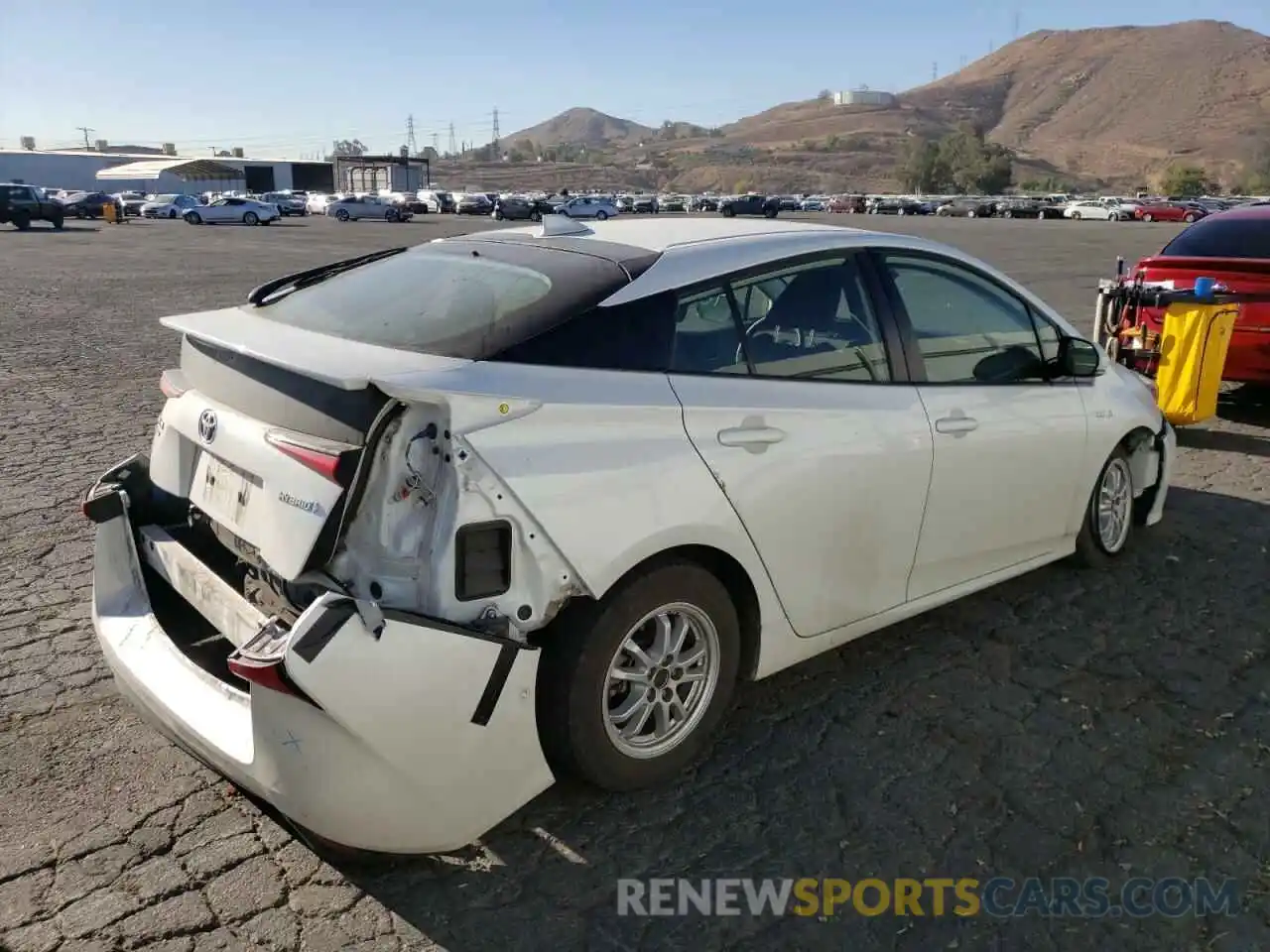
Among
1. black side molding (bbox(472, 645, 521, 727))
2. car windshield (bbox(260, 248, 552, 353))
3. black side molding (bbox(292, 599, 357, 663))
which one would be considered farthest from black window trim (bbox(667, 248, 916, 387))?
black side molding (bbox(292, 599, 357, 663))

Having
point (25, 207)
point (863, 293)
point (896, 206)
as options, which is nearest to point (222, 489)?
point (863, 293)

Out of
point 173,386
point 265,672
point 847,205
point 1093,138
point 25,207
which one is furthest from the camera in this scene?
point 1093,138

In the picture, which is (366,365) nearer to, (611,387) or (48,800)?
(611,387)

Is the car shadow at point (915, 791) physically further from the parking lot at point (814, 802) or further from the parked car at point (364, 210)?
the parked car at point (364, 210)

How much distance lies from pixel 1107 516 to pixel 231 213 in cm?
5257

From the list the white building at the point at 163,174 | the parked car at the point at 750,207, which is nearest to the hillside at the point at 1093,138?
the white building at the point at 163,174

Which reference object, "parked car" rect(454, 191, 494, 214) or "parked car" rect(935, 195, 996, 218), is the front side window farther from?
"parked car" rect(935, 195, 996, 218)

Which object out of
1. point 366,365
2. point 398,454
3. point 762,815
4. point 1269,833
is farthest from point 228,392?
point 1269,833

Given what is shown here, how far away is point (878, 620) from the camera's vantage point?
12.6 ft

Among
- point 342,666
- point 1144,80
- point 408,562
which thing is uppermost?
point 1144,80

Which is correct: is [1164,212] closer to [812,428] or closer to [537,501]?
[812,428]

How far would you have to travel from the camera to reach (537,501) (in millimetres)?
2709

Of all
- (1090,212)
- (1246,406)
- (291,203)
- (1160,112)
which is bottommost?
(1246,406)

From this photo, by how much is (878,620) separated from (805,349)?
1.06 meters
